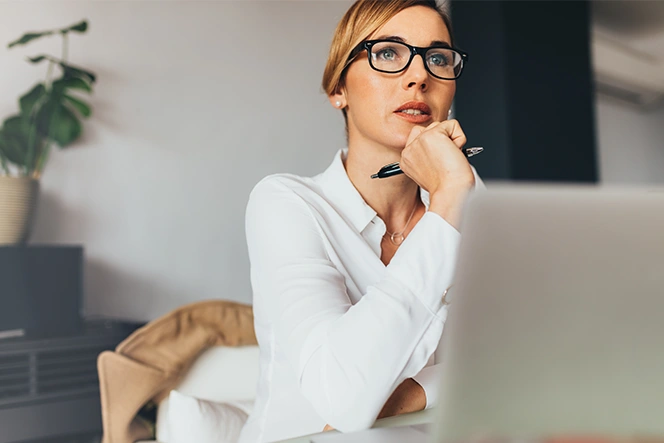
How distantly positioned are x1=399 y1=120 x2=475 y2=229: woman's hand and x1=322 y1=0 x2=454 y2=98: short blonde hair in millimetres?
269

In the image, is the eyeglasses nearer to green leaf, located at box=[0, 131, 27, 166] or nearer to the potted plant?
the potted plant

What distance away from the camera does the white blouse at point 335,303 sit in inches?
28.6

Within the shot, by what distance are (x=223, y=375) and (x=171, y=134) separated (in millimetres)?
1090

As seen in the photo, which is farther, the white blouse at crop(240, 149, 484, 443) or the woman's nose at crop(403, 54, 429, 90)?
the woman's nose at crop(403, 54, 429, 90)

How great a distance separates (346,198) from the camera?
1125mm

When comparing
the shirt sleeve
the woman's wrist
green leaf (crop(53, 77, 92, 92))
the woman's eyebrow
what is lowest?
the shirt sleeve

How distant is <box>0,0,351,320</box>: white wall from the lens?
2.14 metres

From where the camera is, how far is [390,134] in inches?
43.4

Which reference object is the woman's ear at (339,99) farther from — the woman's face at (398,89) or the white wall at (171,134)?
the white wall at (171,134)

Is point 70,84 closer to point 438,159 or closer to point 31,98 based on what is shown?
point 31,98

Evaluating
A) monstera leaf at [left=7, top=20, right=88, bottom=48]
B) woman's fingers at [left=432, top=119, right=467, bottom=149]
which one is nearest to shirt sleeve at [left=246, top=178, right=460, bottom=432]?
woman's fingers at [left=432, top=119, right=467, bottom=149]

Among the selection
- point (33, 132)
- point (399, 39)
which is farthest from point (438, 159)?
point (33, 132)

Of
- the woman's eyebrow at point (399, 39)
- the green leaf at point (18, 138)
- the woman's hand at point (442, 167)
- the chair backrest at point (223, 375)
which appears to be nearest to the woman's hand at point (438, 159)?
the woman's hand at point (442, 167)

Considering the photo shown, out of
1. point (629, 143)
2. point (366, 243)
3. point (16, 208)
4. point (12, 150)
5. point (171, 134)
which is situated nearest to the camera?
point (366, 243)
